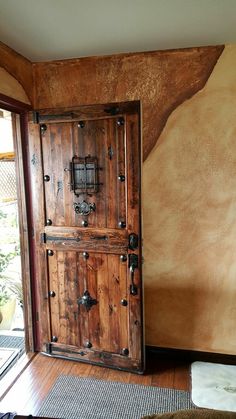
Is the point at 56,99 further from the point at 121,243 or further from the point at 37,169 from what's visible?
the point at 121,243

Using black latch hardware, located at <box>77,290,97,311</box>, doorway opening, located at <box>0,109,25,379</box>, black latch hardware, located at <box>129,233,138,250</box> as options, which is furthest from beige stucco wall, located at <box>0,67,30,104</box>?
black latch hardware, located at <box>77,290,97,311</box>

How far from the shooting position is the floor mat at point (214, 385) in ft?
6.45

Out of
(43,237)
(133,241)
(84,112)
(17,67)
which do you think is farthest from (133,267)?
(17,67)

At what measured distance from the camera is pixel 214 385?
2.12 m

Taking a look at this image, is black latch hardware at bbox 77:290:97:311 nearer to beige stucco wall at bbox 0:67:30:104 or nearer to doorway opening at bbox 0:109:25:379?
doorway opening at bbox 0:109:25:379

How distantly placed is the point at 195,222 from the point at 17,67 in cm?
176

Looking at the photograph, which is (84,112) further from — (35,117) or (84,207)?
(84,207)

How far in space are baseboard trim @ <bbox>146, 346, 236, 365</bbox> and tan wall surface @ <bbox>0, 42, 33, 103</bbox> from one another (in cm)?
231

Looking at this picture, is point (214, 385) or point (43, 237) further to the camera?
point (43, 237)

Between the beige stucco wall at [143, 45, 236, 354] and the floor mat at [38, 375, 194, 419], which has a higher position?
the beige stucco wall at [143, 45, 236, 354]

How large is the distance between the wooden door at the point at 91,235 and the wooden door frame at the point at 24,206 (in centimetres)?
12

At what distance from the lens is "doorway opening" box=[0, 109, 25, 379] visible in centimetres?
302

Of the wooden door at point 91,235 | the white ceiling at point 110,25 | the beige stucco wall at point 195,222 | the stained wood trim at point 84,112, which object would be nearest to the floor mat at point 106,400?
the wooden door at point 91,235

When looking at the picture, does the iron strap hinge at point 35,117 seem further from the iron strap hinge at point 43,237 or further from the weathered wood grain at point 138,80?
the iron strap hinge at point 43,237
